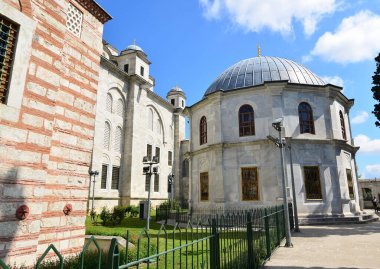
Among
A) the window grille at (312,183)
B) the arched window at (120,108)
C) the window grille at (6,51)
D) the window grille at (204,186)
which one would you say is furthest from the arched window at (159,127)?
the window grille at (6,51)

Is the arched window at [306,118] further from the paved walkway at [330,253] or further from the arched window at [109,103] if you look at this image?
the arched window at [109,103]

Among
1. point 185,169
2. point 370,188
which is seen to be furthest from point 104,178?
point 370,188

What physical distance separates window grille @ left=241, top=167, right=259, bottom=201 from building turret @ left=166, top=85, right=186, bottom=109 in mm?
29060

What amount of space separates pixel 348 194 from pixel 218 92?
988 cm

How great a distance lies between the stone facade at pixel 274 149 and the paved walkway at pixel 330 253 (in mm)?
4430

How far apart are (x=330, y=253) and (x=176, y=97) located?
38215 mm

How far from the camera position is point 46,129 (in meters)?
5.47

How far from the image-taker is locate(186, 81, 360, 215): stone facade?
15.0m

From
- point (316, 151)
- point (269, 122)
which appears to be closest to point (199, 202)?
point (269, 122)

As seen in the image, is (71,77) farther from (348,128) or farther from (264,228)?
(348,128)

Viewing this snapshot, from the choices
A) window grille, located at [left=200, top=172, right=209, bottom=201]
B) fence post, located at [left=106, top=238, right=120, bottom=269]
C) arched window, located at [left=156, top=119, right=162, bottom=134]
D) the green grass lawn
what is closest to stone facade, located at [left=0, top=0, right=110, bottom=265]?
the green grass lawn

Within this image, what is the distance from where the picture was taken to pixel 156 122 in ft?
116

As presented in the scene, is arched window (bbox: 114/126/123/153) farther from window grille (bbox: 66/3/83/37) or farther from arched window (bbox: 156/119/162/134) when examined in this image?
window grille (bbox: 66/3/83/37)

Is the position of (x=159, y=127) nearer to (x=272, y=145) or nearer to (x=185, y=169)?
(x=185, y=169)
